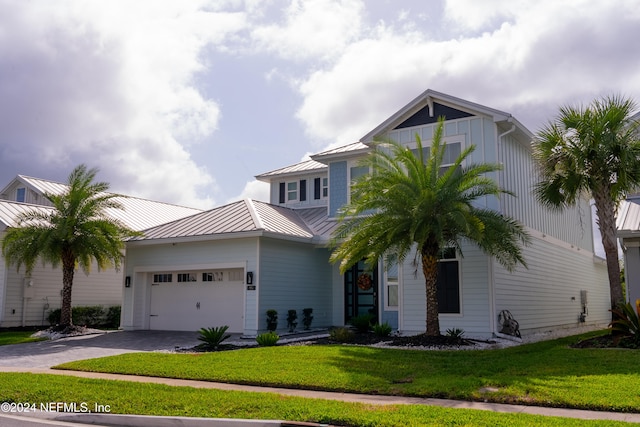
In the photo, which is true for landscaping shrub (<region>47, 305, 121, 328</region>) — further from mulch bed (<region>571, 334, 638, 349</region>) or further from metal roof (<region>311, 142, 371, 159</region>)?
mulch bed (<region>571, 334, 638, 349</region>)

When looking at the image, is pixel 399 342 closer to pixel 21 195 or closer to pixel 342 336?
pixel 342 336

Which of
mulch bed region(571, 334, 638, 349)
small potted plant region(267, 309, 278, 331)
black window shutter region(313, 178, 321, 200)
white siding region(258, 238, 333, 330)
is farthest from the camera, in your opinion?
black window shutter region(313, 178, 321, 200)

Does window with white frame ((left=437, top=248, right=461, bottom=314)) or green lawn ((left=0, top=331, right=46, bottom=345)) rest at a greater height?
window with white frame ((left=437, top=248, right=461, bottom=314))

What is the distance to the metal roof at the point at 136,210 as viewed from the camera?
2690 centimetres

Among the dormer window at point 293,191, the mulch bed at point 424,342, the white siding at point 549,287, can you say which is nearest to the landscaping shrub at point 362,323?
the mulch bed at point 424,342

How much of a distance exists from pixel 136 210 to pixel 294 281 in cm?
1150

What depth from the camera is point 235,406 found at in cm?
851

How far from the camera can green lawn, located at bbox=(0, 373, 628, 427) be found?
7456mm

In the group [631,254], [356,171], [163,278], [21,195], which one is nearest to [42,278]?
[163,278]

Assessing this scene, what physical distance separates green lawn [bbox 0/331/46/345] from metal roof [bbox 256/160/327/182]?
37.9 ft

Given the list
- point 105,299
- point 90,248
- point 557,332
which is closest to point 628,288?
point 557,332

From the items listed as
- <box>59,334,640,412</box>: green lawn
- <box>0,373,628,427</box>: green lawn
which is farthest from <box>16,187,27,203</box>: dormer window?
<box>0,373,628,427</box>: green lawn

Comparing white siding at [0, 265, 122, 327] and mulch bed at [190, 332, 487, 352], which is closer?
mulch bed at [190, 332, 487, 352]

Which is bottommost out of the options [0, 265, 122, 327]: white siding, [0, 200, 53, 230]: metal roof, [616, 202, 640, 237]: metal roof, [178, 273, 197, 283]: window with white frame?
[0, 265, 122, 327]: white siding
